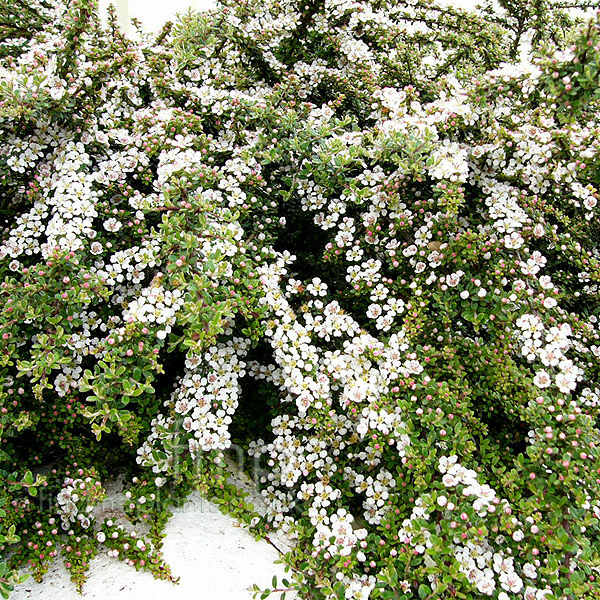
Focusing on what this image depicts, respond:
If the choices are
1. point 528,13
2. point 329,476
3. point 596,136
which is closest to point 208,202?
point 329,476

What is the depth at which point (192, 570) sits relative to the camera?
1.73m

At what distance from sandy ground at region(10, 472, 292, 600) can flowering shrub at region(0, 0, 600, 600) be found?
0.19 ft

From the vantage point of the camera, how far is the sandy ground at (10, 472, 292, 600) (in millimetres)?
1653

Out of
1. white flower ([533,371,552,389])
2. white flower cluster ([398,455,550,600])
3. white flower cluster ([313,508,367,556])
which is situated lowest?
white flower cluster ([313,508,367,556])

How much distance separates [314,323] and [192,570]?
0.89 metres

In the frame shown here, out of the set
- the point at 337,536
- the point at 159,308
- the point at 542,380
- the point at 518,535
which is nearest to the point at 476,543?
the point at 518,535

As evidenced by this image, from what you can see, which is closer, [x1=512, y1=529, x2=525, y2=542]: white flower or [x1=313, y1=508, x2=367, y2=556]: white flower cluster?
[x1=512, y1=529, x2=525, y2=542]: white flower

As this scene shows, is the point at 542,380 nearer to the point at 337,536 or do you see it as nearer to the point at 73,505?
the point at 337,536

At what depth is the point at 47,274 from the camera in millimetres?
1752

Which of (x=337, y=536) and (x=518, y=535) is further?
(x=337, y=536)

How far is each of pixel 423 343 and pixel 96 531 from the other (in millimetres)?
1263

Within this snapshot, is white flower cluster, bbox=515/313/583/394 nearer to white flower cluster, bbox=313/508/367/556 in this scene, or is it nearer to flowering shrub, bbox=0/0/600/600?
flowering shrub, bbox=0/0/600/600

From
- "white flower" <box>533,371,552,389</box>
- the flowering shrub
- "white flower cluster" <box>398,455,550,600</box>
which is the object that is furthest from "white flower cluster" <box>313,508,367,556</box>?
"white flower" <box>533,371,552,389</box>

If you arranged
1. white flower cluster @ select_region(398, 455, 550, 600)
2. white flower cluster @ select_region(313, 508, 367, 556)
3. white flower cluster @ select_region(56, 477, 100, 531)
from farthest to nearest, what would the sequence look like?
white flower cluster @ select_region(56, 477, 100, 531), white flower cluster @ select_region(313, 508, 367, 556), white flower cluster @ select_region(398, 455, 550, 600)
